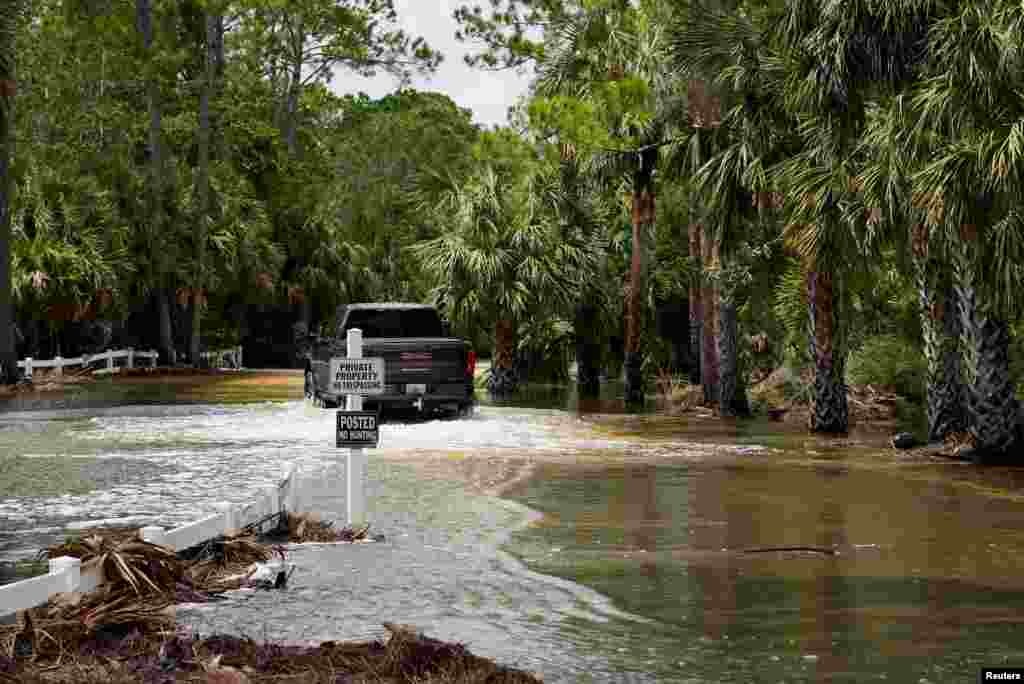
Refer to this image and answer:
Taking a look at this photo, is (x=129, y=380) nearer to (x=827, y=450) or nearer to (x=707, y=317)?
(x=707, y=317)

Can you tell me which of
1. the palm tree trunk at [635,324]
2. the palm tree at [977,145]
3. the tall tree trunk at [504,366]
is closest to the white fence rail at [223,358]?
the tall tree trunk at [504,366]

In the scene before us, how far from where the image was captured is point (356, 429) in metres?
12.2

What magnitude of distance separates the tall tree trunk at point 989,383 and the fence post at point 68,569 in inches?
543

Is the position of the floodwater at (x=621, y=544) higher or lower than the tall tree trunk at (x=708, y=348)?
lower

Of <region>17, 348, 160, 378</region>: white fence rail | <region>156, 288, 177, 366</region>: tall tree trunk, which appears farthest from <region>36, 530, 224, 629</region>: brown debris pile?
<region>156, 288, 177, 366</region>: tall tree trunk

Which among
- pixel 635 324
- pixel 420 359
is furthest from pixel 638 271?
pixel 420 359

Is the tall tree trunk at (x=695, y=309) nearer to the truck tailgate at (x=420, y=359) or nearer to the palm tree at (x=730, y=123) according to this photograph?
the palm tree at (x=730, y=123)

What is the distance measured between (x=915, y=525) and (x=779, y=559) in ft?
8.44

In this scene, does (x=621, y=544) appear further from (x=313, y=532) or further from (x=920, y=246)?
(x=920, y=246)

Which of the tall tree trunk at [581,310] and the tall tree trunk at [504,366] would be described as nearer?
the tall tree trunk at [581,310]

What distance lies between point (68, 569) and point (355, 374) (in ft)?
13.9

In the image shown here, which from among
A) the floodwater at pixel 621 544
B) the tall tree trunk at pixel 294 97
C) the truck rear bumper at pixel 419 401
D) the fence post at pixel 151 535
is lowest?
the floodwater at pixel 621 544

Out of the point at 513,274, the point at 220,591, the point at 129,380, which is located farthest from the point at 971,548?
the point at 129,380

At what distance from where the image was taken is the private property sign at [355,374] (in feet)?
40.5
